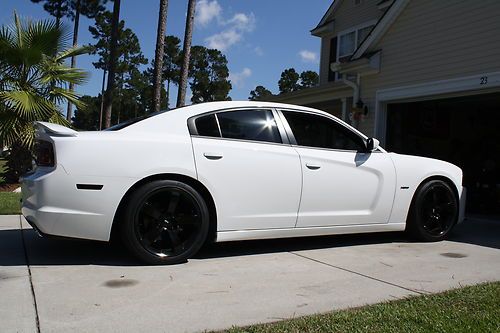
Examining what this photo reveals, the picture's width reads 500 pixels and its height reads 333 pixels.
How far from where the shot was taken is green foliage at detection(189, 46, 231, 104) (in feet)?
203

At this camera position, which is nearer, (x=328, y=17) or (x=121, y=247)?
(x=121, y=247)

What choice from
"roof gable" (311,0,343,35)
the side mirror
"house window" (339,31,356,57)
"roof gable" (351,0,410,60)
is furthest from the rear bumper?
"roof gable" (311,0,343,35)

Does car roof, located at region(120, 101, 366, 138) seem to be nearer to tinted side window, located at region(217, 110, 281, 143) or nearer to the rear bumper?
tinted side window, located at region(217, 110, 281, 143)

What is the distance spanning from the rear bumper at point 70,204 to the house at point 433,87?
6.71 metres

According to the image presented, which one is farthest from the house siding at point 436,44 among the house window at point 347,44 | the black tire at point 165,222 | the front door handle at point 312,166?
the house window at point 347,44

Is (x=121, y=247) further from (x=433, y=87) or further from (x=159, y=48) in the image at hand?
(x=159, y=48)

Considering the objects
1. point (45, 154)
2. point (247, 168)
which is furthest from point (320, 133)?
point (45, 154)

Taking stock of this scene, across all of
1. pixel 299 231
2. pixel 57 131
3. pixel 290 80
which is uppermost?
pixel 290 80

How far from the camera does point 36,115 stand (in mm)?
10453

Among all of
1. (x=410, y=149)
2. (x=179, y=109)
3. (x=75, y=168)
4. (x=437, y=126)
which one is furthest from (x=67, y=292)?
(x=437, y=126)

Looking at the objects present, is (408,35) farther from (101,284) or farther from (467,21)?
(101,284)

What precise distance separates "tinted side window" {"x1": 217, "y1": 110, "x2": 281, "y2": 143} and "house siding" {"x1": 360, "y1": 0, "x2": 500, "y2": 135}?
499cm

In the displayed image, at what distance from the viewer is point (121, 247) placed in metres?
5.34

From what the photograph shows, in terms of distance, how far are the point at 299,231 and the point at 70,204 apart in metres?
2.30
